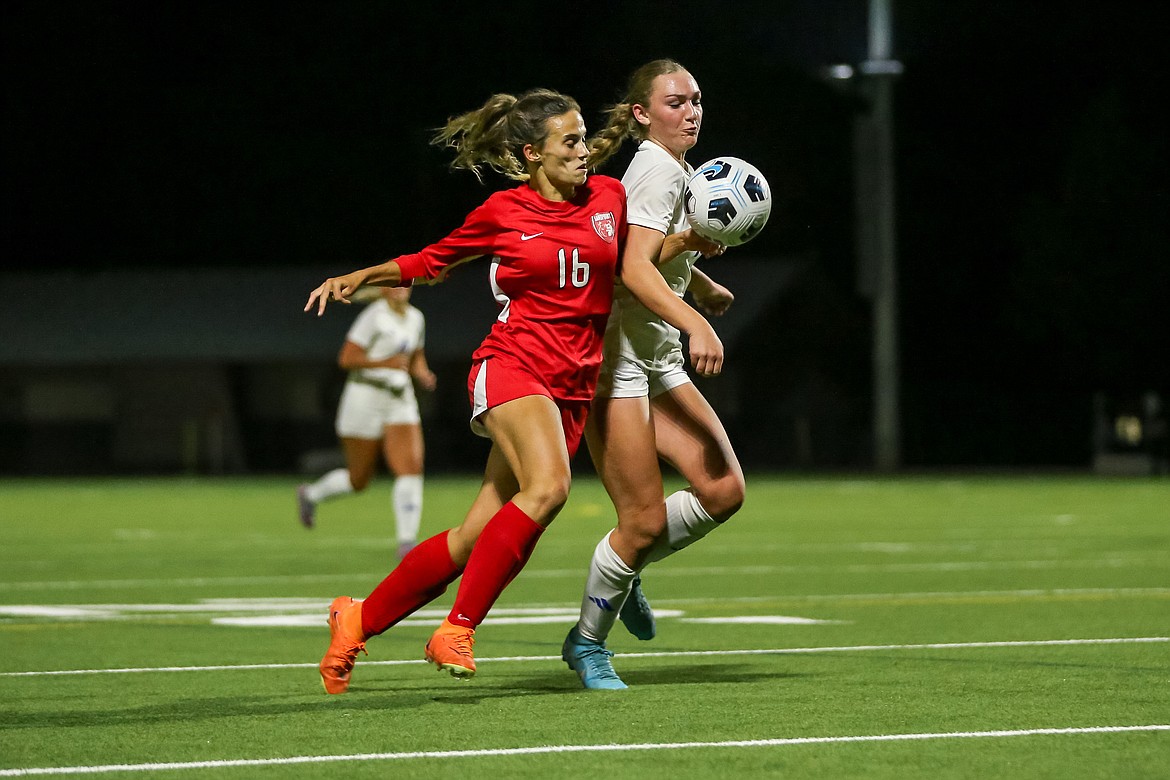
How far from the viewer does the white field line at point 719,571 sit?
1297 cm

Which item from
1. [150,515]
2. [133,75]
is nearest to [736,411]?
[133,75]

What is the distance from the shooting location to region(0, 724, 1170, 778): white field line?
5.45m

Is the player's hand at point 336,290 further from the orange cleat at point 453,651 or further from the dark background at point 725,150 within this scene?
the dark background at point 725,150

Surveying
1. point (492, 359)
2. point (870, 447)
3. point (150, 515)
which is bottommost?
point (870, 447)

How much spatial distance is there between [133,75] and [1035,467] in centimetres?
3109

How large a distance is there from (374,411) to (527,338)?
27.9ft

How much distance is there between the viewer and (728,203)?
716cm

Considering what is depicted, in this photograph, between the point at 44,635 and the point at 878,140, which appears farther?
the point at 878,140

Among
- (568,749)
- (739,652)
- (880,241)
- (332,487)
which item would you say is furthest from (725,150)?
(568,749)

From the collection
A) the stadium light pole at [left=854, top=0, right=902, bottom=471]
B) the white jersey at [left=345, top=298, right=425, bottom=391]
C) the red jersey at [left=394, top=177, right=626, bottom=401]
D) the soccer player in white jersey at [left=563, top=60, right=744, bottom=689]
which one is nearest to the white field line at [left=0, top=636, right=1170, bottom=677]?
the soccer player in white jersey at [left=563, top=60, right=744, bottom=689]

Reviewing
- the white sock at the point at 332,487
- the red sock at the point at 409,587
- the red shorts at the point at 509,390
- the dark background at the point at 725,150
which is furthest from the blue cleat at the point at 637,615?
the dark background at the point at 725,150

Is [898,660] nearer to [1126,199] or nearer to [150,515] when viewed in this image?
[150,515]

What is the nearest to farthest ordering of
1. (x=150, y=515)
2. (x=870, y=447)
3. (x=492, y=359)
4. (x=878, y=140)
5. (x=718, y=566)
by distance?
(x=492, y=359), (x=718, y=566), (x=150, y=515), (x=878, y=140), (x=870, y=447)

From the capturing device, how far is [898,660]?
26.0 ft
